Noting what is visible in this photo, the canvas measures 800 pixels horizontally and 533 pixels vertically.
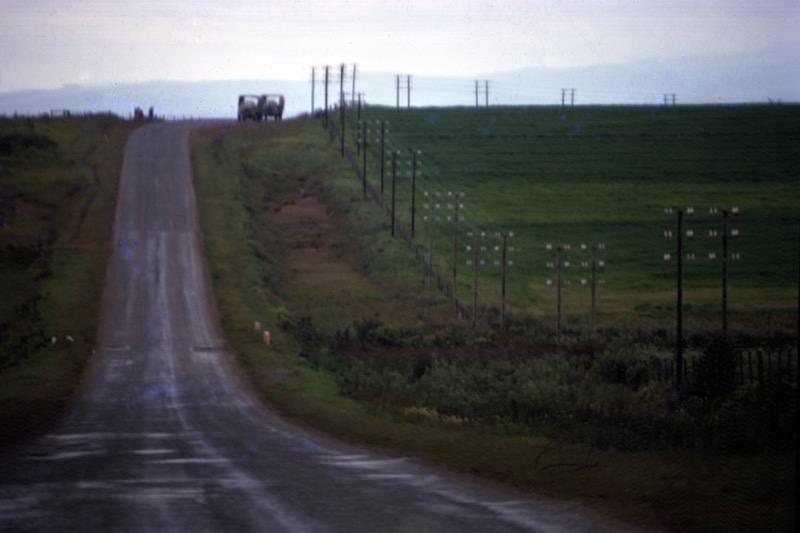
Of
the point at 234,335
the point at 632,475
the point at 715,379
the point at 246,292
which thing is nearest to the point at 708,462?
the point at 632,475

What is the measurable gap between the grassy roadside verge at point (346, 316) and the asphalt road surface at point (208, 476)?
113 cm

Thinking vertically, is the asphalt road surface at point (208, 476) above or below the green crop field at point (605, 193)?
below

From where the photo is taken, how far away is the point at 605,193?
3265 inches

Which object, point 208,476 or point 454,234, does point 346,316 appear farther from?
point 208,476

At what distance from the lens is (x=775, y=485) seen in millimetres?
15070

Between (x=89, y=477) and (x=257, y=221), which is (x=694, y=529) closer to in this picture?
(x=89, y=477)

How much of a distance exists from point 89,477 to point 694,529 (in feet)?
32.3

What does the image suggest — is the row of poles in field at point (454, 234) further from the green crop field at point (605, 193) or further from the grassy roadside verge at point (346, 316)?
the grassy roadside verge at point (346, 316)

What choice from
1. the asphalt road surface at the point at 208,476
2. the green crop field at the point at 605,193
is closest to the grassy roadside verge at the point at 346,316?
the asphalt road surface at the point at 208,476

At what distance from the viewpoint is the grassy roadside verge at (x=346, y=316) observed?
15164mm

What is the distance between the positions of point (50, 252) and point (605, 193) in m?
43.3

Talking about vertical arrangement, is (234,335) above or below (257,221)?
below

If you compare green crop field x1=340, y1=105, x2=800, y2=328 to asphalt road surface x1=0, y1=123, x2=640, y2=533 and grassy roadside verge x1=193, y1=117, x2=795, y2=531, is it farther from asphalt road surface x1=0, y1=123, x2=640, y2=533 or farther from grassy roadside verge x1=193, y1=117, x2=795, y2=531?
asphalt road surface x1=0, y1=123, x2=640, y2=533

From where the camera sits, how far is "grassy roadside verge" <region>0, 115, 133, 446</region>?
113 ft
